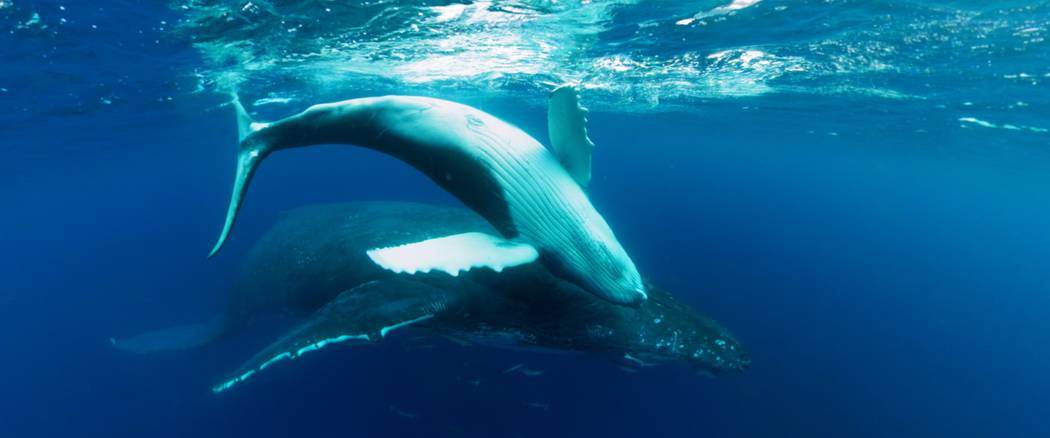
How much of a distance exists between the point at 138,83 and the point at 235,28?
25.4ft

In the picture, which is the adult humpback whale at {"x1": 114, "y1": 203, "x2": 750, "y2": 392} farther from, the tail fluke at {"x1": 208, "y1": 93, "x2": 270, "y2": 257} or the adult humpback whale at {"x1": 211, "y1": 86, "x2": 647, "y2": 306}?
the tail fluke at {"x1": 208, "y1": 93, "x2": 270, "y2": 257}

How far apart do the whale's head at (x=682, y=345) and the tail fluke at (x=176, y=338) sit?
11.6 meters

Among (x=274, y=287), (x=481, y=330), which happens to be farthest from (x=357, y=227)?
(x=481, y=330)

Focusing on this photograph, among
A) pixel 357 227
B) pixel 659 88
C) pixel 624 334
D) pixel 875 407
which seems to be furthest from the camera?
pixel 659 88

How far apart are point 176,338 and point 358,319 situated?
11.1 m

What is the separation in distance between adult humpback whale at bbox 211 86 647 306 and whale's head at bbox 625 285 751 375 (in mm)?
2291

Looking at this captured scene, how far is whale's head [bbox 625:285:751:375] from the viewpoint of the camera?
586 cm

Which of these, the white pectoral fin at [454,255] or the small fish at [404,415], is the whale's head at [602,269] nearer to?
the white pectoral fin at [454,255]

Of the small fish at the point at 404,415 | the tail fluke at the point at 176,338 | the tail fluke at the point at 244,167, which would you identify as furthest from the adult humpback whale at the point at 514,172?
the tail fluke at the point at 176,338

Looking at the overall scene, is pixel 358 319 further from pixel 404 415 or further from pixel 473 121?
pixel 404 415

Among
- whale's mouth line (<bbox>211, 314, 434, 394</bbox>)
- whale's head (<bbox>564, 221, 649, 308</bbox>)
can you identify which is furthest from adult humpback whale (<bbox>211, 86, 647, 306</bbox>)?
whale's mouth line (<bbox>211, 314, 434, 394</bbox>)

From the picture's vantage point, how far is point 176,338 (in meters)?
13.5

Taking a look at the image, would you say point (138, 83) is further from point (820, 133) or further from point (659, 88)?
point (820, 133)

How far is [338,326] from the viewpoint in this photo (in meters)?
5.48
